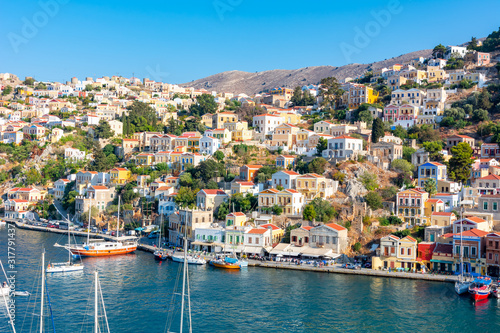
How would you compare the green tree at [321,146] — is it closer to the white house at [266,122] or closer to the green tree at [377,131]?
the green tree at [377,131]

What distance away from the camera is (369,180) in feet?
160

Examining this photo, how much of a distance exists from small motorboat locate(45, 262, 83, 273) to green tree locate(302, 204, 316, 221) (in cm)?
1865

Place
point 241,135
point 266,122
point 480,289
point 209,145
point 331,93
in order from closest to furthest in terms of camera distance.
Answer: point 480,289 → point 209,145 → point 241,135 → point 266,122 → point 331,93

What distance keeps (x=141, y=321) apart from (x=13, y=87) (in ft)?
349

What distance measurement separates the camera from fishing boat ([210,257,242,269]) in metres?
39.3

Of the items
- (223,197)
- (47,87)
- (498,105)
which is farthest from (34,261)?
(47,87)

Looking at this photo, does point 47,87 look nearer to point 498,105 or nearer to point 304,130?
point 304,130

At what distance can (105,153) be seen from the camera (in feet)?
236

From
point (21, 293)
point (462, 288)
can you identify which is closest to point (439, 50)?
point (462, 288)

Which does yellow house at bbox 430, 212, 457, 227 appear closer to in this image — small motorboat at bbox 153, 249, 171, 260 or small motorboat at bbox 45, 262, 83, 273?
small motorboat at bbox 153, 249, 171, 260

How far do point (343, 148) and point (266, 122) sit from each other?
56.8ft

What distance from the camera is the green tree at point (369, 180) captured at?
47.9 meters

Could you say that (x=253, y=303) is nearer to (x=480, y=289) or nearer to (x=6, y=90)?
(x=480, y=289)

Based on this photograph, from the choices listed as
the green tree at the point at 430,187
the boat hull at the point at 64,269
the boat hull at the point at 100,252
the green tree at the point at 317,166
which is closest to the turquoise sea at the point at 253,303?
the boat hull at the point at 64,269
